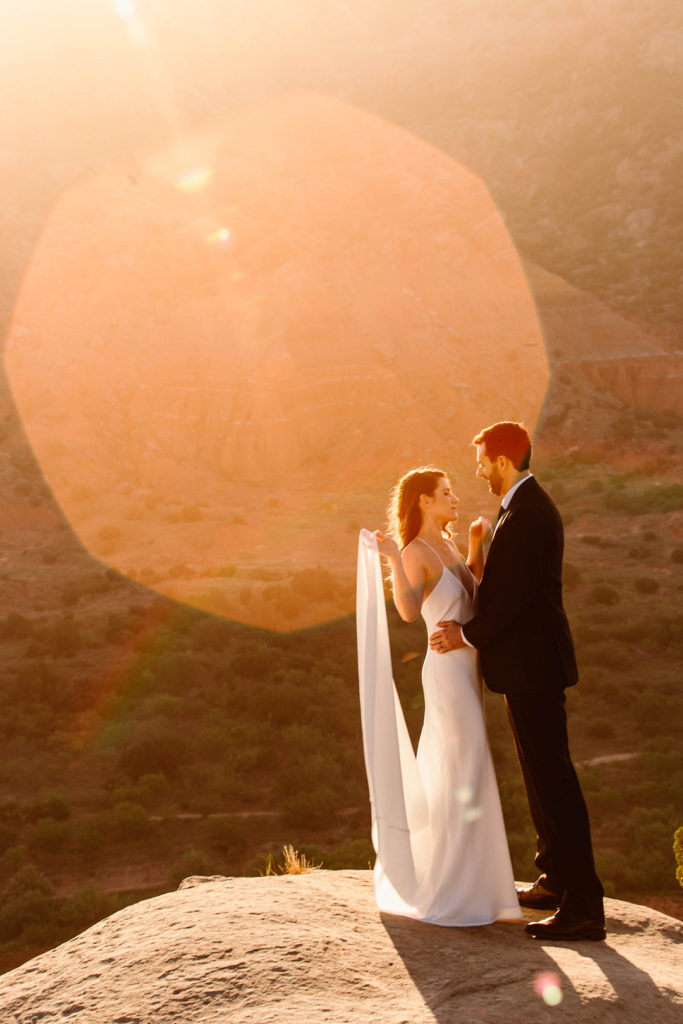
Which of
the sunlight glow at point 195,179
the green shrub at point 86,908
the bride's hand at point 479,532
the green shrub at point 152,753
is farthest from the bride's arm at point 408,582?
the sunlight glow at point 195,179

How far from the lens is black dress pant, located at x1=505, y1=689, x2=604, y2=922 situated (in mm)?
4059

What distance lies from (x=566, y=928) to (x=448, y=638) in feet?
4.57

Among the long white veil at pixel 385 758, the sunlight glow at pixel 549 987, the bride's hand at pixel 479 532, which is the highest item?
the bride's hand at pixel 479 532

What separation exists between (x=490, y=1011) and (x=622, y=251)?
195ft

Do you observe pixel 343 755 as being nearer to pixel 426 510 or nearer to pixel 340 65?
pixel 426 510

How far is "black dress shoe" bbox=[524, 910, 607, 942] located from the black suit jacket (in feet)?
3.43

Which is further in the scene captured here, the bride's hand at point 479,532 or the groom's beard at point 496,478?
the bride's hand at point 479,532

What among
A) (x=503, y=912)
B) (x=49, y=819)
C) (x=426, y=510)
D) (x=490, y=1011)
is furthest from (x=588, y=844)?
(x=49, y=819)

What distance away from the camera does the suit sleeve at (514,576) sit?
13.4 ft

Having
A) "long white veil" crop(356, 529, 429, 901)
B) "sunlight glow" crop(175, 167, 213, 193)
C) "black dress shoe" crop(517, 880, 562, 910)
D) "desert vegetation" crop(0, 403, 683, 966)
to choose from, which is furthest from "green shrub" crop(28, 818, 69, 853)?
"sunlight glow" crop(175, 167, 213, 193)

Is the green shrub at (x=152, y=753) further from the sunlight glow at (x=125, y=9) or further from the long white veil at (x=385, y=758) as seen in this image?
the sunlight glow at (x=125, y=9)

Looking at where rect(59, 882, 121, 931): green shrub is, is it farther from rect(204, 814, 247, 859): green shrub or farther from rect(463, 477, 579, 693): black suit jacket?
rect(463, 477, 579, 693): black suit jacket

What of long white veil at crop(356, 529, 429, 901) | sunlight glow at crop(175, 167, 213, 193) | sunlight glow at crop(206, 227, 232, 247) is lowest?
long white veil at crop(356, 529, 429, 901)

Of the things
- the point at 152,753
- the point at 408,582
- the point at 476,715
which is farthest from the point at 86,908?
the point at 408,582
